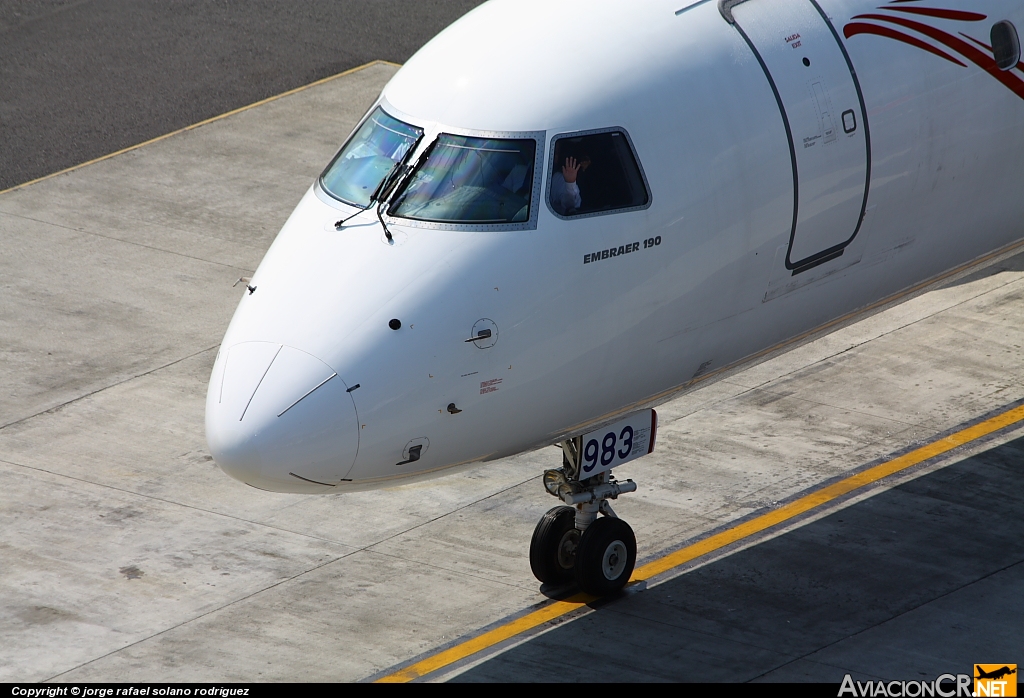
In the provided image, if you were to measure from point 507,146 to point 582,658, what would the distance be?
389cm

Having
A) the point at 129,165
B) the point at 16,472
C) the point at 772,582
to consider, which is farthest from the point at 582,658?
the point at 129,165

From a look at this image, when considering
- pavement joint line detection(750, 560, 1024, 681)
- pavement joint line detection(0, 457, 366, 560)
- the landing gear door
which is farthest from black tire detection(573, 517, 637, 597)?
the landing gear door

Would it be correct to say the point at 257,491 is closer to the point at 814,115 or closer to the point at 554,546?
the point at 554,546

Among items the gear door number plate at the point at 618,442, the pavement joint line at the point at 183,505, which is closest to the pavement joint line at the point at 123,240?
the pavement joint line at the point at 183,505

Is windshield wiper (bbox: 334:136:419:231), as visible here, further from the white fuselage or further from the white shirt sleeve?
the white shirt sleeve

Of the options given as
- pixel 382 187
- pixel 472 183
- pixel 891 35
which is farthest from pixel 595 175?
pixel 891 35

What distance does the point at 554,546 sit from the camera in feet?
42.8

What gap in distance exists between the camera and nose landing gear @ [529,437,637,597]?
1258 centimetres

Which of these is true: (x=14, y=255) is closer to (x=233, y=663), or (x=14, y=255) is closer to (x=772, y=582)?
(x=233, y=663)

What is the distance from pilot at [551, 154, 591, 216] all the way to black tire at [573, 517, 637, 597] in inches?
113

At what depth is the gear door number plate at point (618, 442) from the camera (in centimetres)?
1223

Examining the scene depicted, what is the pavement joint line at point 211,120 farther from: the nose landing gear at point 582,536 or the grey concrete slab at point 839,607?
the grey concrete slab at point 839,607

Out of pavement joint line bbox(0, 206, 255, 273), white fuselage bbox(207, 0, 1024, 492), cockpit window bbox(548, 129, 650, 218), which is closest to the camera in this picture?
white fuselage bbox(207, 0, 1024, 492)

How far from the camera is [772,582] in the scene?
13266 mm
